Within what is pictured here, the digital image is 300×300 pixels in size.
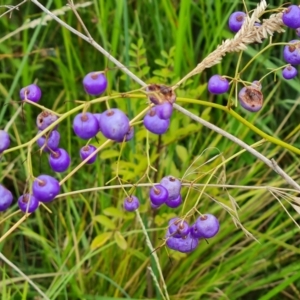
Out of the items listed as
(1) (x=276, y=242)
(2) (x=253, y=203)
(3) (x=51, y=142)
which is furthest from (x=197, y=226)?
(2) (x=253, y=203)

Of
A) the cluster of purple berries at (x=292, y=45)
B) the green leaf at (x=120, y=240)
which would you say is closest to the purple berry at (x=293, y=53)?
the cluster of purple berries at (x=292, y=45)

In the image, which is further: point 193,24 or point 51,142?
point 193,24

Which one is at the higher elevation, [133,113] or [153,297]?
[133,113]

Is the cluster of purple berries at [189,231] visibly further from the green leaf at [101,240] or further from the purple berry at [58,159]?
the green leaf at [101,240]

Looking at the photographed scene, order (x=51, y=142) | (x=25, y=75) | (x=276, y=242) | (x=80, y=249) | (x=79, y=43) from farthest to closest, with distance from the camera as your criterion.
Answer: (x=79, y=43)
(x=25, y=75)
(x=80, y=249)
(x=276, y=242)
(x=51, y=142)

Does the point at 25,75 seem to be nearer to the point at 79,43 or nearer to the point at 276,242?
the point at 79,43

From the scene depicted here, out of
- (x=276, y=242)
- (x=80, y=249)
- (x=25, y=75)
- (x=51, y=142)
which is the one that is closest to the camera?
(x=51, y=142)

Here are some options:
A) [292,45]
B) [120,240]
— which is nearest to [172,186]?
[292,45]

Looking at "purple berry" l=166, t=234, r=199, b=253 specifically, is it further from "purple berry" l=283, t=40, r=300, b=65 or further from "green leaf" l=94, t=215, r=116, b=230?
"green leaf" l=94, t=215, r=116, b=230
